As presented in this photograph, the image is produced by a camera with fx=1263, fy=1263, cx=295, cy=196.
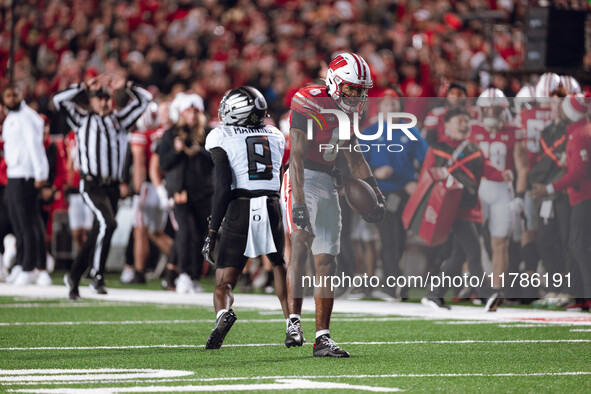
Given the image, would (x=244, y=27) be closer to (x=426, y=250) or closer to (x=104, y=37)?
(x=104, y=37)

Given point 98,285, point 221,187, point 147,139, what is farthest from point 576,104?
point 147,139

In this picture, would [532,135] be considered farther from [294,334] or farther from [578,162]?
[294,334]

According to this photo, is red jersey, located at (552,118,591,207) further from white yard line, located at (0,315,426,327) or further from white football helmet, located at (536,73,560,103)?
white yard line, located at (0,315,426,327)

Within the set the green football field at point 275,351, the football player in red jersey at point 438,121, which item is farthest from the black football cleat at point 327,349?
the football player in red jersey at point 438,121

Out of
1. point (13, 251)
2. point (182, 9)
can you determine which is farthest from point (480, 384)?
point (182, 9)

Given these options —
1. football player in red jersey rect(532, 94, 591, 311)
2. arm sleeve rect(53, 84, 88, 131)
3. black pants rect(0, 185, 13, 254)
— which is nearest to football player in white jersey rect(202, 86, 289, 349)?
football player in red jersey rect(532, 94, 591, 311)

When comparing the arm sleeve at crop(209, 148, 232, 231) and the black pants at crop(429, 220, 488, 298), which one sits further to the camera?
the black pants at crop(429, 220, 488, 298)

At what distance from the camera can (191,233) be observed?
565 inches

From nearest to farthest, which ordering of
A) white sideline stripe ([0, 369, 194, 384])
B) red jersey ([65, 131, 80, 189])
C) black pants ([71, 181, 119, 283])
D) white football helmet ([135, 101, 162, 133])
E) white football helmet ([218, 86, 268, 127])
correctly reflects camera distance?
white sideline stripe ([0, 369, 194, 384]) → white football helmet ([218, 86, 268, 127]) → black pants ([71, 181, 119, 283]) → white football helmet ([135, 101, 162, 133]) → red jersey ([65, 131, 80, 189])

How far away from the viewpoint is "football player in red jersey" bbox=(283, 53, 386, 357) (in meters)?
7.95

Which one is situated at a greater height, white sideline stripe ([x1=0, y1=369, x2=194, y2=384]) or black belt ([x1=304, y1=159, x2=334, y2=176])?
black belt ([x1=304, y1=159, x2=334, y2=176])

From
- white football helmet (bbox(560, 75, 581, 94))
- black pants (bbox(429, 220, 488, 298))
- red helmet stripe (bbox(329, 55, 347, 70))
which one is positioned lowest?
black pants (bbox(429, 220, 488, 298))

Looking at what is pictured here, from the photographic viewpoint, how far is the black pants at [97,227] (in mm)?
12734

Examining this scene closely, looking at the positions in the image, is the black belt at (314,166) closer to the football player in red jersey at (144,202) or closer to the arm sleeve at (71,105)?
the arm sleeve at (71,105)
